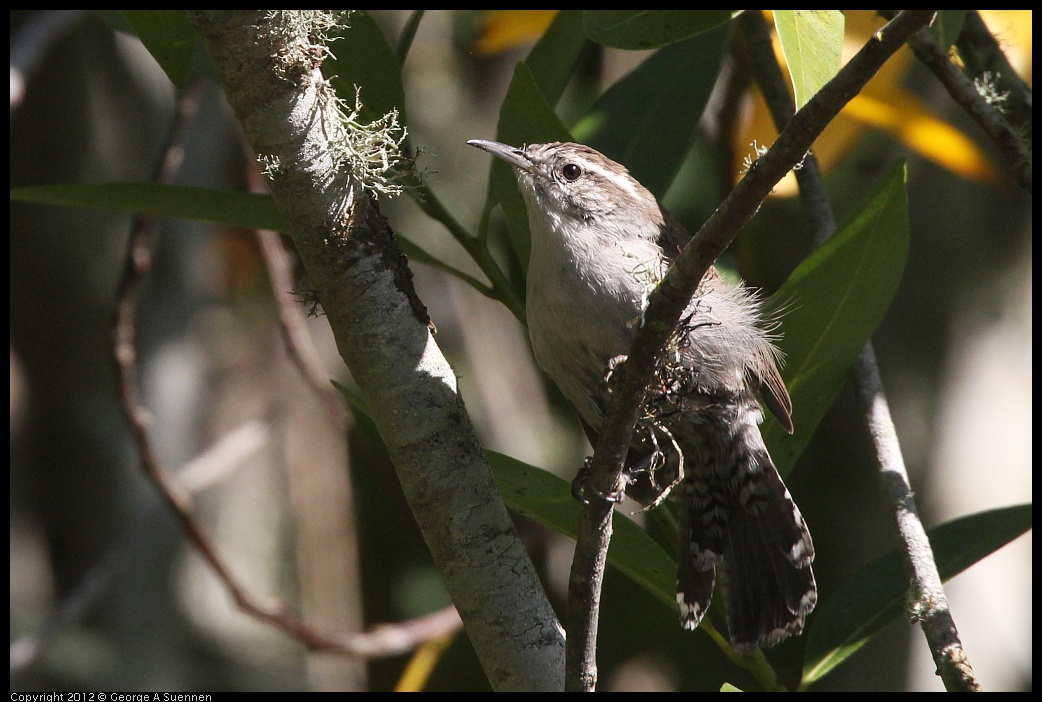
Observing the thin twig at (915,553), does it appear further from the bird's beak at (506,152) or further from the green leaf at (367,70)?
the green leaf at (367,70)

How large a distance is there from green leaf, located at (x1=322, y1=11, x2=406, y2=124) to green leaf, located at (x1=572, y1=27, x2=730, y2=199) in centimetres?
68

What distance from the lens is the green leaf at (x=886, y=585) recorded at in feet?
8.21

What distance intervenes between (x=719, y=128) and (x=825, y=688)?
267 centimetres

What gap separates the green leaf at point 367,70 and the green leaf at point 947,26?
1446mm

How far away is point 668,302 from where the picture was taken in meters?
1.56

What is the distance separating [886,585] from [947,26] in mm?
1523

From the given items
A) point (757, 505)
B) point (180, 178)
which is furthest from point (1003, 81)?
point (180, 178)

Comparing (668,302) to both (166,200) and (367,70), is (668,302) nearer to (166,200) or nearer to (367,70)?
(367,70)

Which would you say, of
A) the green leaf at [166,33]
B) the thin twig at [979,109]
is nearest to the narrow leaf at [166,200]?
the green leaf at [166,33]

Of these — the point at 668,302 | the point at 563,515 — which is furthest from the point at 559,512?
the point at 668,302
